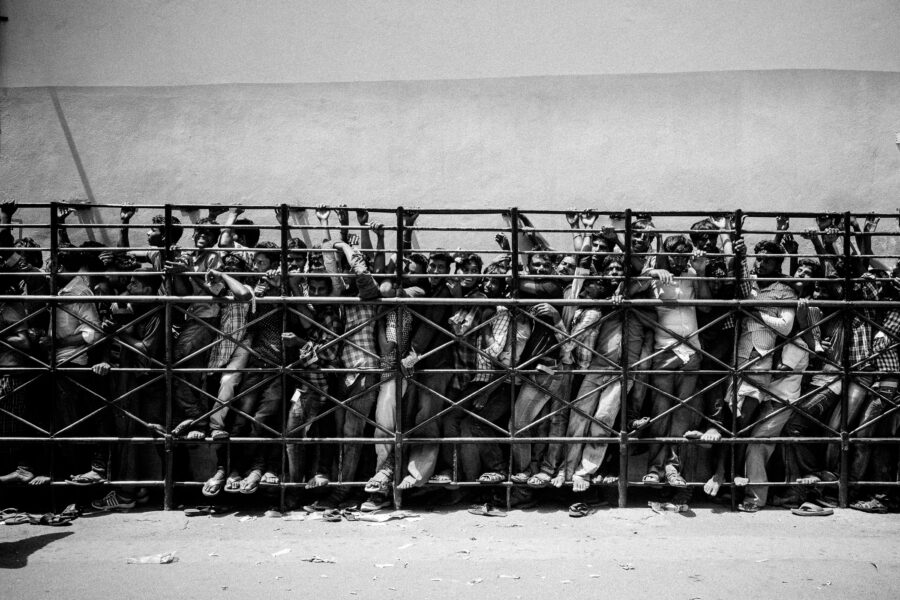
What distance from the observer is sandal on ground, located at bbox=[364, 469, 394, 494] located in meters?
7.29

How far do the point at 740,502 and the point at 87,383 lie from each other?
666 cm

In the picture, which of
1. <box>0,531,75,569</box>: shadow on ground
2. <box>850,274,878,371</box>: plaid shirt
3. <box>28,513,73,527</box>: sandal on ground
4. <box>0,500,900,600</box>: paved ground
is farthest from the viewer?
<box>850,274,878,371</box>: plaid shirt

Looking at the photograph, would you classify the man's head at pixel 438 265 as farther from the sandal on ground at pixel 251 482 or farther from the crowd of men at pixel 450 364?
the sandal on ground at pixel 251 482

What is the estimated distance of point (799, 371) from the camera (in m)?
7.39

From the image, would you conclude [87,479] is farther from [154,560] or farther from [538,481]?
[538,481]

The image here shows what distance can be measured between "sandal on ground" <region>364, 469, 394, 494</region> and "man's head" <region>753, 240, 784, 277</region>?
4237 millimetres

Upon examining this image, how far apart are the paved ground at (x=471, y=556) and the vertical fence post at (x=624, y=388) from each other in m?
0.28

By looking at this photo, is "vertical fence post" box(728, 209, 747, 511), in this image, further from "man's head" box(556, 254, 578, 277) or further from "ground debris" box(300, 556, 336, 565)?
"ground debris" box(300, 556, 336, 565)

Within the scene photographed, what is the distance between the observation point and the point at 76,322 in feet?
24.6

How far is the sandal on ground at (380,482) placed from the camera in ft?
23.9

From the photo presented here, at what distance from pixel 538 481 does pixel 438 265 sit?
2.33 metres

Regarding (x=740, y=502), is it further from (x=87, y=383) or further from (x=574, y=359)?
(x=87, y=383)

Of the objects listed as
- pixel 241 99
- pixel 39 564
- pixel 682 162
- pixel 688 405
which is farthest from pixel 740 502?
pixel 241 99

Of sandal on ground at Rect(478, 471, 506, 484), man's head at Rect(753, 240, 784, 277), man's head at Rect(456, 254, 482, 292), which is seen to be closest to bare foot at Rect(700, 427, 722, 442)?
man's head at Rect(753, 240, 784, 277)
